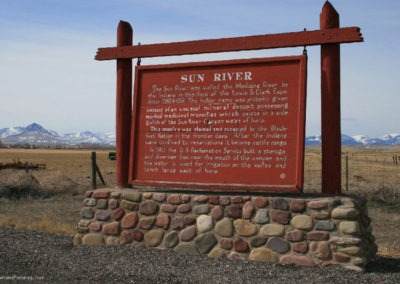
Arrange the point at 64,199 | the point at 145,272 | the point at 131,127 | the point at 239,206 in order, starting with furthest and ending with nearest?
the point at 64,199, the point at 131,127, the point at 239,206, the point at 145,272

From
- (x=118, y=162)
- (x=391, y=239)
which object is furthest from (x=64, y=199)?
(x=391, y=239)

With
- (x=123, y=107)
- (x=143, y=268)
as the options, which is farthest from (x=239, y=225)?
(x=123, y=107)

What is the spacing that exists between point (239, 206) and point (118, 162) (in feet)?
7.86

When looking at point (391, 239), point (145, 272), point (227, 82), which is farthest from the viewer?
point (391, 239)

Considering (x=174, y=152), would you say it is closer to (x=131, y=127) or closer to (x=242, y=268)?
(x=131, y=127)

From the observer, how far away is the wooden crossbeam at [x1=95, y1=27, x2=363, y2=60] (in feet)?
22.9

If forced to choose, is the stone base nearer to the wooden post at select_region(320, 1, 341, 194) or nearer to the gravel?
the gravel

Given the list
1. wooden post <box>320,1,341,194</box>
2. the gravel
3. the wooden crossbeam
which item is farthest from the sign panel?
the gravel

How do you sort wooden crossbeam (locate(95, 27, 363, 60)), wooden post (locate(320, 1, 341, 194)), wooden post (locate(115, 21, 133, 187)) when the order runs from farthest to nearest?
wooden post (locate(115, 21, 133, 187)), wooden post (locate(320, 1, 341, 194)), wooden crossbeam (locate(95, 27, 363, 60))

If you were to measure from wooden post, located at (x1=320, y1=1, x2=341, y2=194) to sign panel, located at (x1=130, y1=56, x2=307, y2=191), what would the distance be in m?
0.33

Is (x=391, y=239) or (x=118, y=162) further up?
(x=118, y=162)

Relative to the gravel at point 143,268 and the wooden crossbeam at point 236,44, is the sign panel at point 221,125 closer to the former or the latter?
the wooden crossbeam at point 236,44

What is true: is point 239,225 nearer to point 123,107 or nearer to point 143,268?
point 143,268

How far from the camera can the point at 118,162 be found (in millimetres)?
8430
